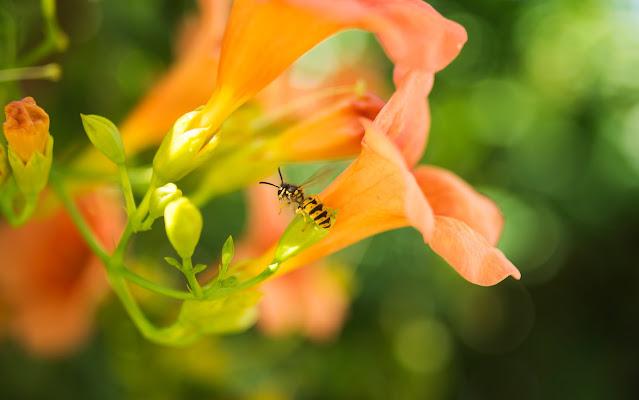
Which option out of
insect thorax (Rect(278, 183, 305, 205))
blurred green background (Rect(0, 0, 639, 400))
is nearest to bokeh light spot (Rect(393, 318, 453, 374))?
blurred green background (Rect(0, 0, 639, 400))

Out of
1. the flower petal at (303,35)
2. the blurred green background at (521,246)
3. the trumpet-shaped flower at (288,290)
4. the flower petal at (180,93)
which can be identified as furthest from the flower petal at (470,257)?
the blurred green background at (521,246)

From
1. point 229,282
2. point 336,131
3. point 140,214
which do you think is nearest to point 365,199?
point 336,131

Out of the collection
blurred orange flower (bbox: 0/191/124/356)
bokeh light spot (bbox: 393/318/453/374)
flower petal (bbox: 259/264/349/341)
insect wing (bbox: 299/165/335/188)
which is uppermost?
insect wing (bbox: 299/165/335/188)

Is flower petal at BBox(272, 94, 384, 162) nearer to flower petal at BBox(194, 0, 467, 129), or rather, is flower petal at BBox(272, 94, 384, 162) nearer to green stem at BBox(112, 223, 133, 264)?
flower petal at BBox(194, 0, 467, 129)

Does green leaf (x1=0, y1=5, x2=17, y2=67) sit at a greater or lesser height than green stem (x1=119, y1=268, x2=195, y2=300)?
greater

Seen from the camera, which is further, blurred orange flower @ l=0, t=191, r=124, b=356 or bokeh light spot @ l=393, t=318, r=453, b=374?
bokeh light spot @ l=393, t=318, r=453, b=374

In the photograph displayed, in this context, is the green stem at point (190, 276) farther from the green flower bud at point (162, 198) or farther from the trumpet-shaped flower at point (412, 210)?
the trumpet-shaped flower at point (412, 210)

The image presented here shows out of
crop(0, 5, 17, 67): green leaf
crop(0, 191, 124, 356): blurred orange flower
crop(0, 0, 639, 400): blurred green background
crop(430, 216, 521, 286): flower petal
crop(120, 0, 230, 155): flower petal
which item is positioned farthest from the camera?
crop(0, 0, 639, 400): blurred green background

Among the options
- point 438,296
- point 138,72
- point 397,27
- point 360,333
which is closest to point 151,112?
point 138,72
